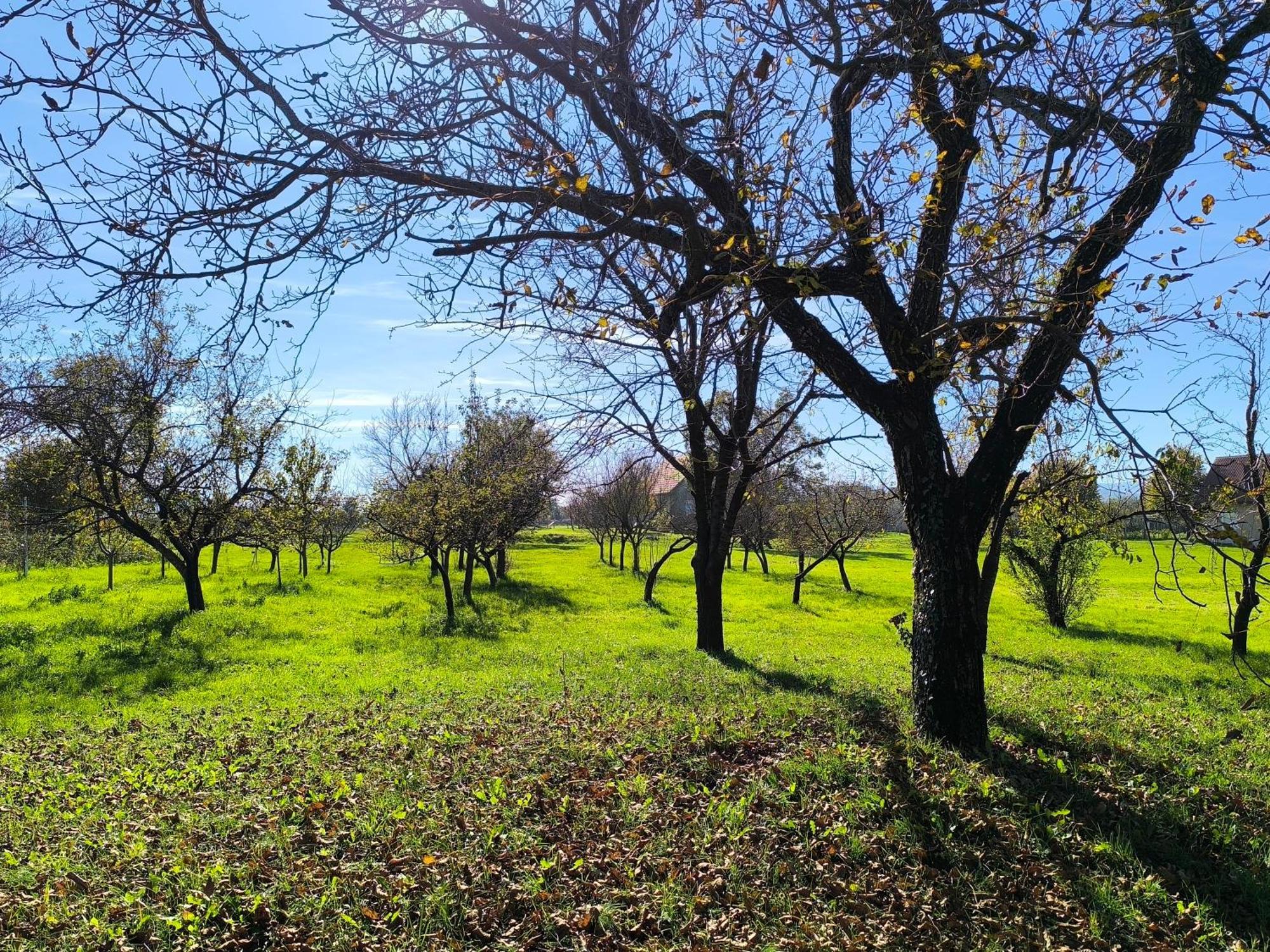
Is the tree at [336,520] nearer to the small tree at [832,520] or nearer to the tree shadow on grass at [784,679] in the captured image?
the small tree at [832,520]

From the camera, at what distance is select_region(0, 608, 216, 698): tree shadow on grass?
36.5 feet

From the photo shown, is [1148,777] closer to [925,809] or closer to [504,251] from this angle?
[925,809]

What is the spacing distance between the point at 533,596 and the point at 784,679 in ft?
49.5

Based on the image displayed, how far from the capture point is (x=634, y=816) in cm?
462

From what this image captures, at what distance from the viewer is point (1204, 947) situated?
11.6 ft

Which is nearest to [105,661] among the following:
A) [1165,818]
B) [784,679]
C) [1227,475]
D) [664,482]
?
[784,679]

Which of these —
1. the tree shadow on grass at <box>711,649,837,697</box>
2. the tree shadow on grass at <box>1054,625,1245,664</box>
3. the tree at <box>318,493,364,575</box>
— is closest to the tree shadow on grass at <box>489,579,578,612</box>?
the tree at <box>318,493,364,575</box>

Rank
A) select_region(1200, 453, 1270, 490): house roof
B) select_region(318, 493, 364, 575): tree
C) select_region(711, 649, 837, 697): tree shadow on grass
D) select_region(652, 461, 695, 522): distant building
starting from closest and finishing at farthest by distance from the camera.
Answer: select_region(1200, 453, 1270, 490): house roof → select_region(711, 649, 837, 697): tree shadow on grass → select_region(318, 493, 364, 575): tree → select_region(652, 461, 695, 522): distant building

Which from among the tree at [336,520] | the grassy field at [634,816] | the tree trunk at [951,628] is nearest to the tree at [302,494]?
the tree at [336,520]

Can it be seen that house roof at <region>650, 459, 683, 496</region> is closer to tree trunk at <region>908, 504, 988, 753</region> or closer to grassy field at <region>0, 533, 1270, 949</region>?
grassy field at <region>0, 533, 1270, 949</region>

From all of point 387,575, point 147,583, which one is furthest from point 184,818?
point 387,575

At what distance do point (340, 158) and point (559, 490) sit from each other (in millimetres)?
4994

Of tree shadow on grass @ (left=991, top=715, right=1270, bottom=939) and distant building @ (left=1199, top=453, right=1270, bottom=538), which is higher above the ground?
distant building @ (left=1199, top=453, right=1270, bottom=538)

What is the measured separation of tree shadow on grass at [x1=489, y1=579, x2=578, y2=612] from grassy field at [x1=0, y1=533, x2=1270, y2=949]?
1103 centimetres
